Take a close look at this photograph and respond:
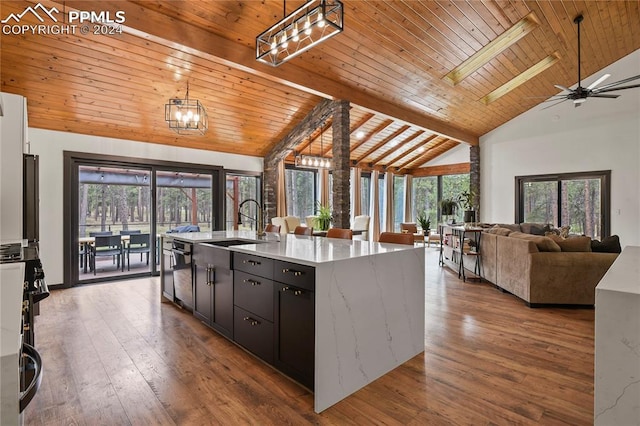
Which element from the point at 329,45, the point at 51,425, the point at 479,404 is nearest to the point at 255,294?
the point at 51,425

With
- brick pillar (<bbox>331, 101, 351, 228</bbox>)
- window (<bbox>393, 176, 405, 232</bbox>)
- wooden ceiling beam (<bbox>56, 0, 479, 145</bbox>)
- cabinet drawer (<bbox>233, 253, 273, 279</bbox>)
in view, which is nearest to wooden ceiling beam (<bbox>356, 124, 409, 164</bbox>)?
wooden ceiling beam (<bbox>56, 0, 479, 145</bbox>)

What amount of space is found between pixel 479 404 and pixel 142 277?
5741mm

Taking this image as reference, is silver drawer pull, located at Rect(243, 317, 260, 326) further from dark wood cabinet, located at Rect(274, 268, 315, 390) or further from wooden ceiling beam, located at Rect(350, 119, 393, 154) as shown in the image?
wooden ceiling beam, located at Rect(350, 119, 393, 154)

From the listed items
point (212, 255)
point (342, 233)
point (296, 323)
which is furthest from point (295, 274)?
point (342, 233)

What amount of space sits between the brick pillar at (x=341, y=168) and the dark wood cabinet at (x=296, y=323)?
3.05 m

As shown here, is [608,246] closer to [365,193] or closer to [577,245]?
[577,245]

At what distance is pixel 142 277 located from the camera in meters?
5.89

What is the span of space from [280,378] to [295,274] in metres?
0.85

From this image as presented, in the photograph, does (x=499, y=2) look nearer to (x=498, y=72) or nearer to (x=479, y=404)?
(x=498, y=72)

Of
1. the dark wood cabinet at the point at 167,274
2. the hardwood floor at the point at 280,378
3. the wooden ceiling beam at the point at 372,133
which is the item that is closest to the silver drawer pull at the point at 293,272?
the hardwood floor at the point at 280,378

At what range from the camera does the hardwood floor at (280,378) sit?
1.94 metres

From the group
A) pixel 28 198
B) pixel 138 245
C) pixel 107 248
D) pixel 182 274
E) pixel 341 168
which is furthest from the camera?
pixel 138 245

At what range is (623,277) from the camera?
4.39 feet

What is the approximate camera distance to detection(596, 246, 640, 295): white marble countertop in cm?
117
